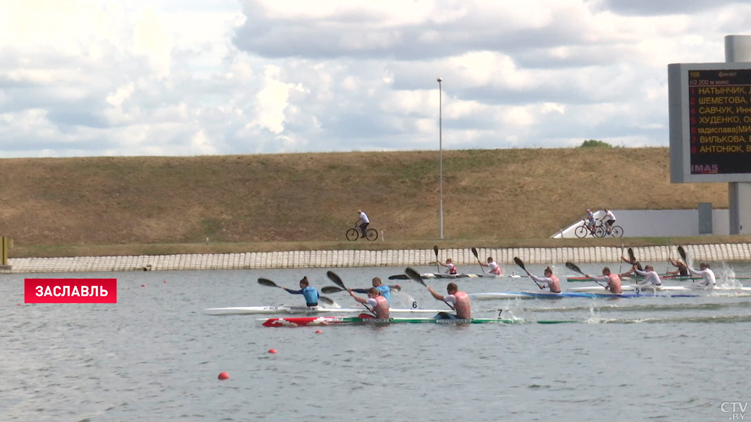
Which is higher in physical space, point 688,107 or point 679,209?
point 688,107

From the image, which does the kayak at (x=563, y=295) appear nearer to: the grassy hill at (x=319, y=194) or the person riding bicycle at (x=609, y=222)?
the person riding bicycle at (x=609, y=222)

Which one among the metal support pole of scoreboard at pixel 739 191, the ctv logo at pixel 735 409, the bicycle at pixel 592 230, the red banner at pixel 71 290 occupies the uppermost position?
the metal support pole of scoreboard at pixel 739 191

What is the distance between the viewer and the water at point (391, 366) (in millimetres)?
20031

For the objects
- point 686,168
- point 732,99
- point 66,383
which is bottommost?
point 66,383

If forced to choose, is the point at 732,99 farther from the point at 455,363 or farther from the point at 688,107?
the point at 455,363

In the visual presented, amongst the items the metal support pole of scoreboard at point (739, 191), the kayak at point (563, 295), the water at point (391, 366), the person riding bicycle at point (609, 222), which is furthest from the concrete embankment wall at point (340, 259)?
the water at point (391, 366)

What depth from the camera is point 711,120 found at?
5331 cm

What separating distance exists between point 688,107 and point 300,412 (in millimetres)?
38880

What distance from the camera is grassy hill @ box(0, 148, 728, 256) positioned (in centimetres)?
7881

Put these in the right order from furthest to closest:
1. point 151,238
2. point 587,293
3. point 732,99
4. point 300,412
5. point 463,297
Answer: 1. point 151,238
2. point 732,99
3. point 587,293
4. point 463,297
5. point 300,412

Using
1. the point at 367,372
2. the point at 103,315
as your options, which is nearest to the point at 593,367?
the point at 367,372

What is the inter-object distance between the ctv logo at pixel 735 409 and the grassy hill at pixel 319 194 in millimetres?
54350

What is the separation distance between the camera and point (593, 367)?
24.1 m

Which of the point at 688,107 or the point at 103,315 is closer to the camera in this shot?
the point at 103,315
